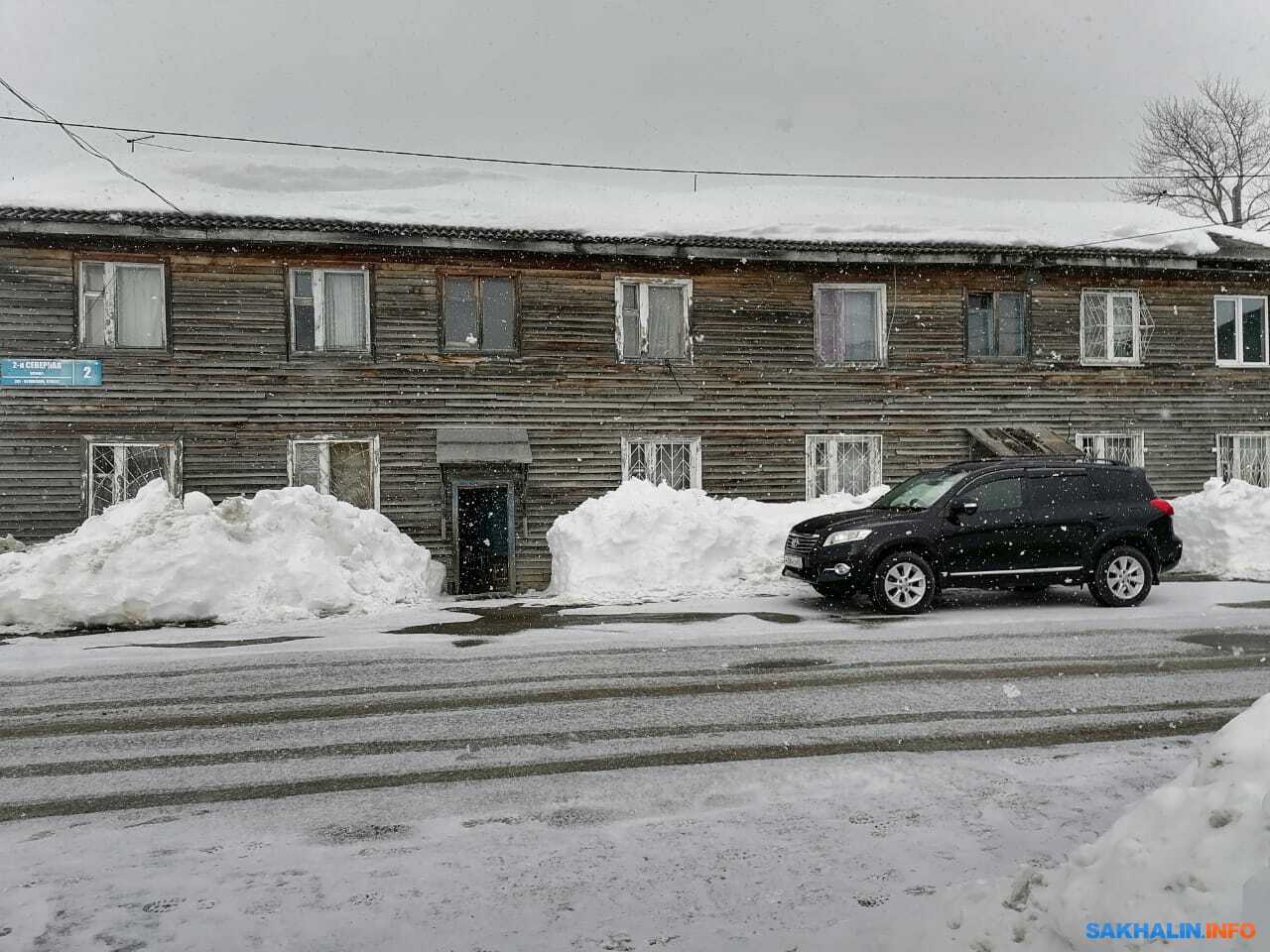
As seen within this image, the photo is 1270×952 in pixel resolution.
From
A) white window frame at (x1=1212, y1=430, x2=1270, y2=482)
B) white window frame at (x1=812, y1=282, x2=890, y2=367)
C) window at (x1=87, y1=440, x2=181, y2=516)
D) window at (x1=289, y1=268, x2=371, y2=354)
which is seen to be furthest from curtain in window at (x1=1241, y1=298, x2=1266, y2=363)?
window at (x1=87, y1=440, x2=181, y2=516)

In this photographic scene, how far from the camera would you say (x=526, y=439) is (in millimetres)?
16344

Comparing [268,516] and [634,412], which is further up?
[634,412]

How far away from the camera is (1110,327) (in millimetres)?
18781

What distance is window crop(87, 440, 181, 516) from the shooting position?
15055 mm

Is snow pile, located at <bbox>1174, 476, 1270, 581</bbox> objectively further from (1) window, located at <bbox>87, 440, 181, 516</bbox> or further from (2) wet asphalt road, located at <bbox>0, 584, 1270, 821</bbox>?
(1) window, located at <bbox>87, 440, 181, 516</bbox>

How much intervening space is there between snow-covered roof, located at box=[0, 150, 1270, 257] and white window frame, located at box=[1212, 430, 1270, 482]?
4.09 m

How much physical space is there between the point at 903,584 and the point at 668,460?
24.3 feet

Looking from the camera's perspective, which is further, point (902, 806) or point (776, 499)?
point (776, 499)

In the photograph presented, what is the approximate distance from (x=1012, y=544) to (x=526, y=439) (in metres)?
8.87

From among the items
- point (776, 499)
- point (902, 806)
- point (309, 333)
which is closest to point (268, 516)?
point (309, 333)

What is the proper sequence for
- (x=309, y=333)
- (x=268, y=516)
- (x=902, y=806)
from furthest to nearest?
1. (x=309, y=333)
2. (x=268, y=516)
3. (x=902, y=806)

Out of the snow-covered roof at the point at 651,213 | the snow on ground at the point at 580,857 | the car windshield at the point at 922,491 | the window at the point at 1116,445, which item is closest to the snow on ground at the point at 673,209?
the snow-covered roof at the point at 651,213

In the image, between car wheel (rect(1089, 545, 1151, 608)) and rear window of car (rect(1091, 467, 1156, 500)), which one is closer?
car wheel (rect(1089, 545, 1151, 608))

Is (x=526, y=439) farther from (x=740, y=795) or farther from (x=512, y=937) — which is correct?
(x=512, y=937)
